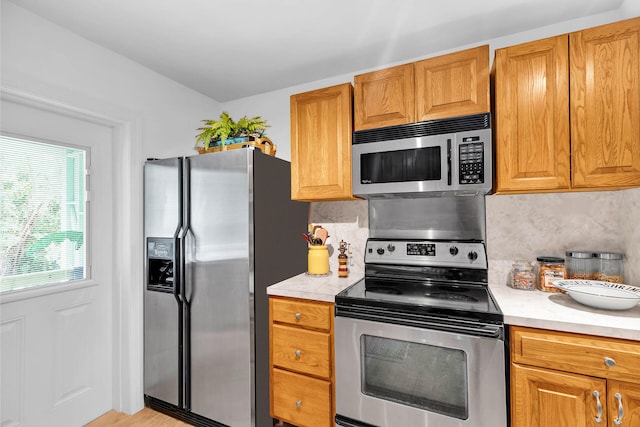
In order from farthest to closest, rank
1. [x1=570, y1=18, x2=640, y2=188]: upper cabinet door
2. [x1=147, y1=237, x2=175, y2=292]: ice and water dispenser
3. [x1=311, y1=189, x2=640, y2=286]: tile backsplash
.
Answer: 1. [x1=147, y1=237, x2=175, y2=292]: ice and water dispenser
2. [x1=311, y1=189, x2=640, y2=286]: tile backsplash
3. [x1=570, y1=18, x2=640, y2=188]: upper cabinet door

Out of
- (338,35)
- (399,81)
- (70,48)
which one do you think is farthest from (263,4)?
(70,48)

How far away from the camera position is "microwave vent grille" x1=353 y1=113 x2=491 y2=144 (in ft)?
5.38

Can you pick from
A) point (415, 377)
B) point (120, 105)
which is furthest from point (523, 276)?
point (120, 105)

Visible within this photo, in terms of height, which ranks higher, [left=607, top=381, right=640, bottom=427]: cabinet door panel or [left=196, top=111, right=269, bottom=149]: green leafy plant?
[left=196, top=111, right=269, bottom=149]: green leafy plant

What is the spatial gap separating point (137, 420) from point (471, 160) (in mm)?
2728

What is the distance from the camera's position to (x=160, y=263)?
219cm

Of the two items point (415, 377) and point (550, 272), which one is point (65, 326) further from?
point (550, 272)

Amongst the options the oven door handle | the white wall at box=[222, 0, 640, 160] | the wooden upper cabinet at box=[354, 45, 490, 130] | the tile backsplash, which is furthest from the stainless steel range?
the white wall at box=[222, 0, 640, 160]

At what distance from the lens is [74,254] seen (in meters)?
1.99

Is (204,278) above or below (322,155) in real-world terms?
below

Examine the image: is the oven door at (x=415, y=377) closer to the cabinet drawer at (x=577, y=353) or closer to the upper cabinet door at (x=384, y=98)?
the cabinet drawer at (x=577, y=353)

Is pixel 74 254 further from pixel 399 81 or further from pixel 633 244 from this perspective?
pixel 633 244

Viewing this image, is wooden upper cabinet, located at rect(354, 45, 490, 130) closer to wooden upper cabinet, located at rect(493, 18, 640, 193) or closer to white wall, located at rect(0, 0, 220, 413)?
wooden upper cabinet, located at rect(493, 18, 640, 193)

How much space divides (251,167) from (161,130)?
1.11 m
